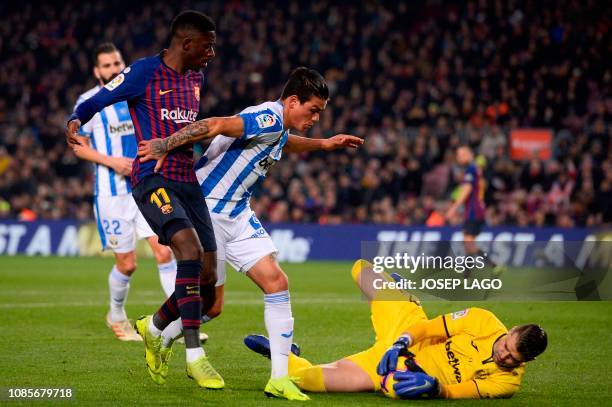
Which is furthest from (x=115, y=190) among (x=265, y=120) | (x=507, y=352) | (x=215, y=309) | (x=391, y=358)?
(x=507, y=352)

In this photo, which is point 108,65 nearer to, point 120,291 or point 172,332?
point 120,291

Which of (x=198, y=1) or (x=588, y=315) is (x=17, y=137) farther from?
(x=588, y=315)

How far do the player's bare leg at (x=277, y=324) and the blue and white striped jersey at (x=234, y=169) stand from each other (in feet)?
1.67

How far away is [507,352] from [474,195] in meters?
11.2

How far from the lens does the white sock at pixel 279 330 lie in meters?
6.54

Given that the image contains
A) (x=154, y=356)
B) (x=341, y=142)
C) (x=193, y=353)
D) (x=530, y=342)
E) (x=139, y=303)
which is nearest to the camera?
(x=530, y=342)

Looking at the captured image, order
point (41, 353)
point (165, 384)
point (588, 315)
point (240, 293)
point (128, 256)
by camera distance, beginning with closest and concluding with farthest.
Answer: point (165, 384)
point (41, 353)
point (128, 256)
point (588, 315)
point (240, 293)

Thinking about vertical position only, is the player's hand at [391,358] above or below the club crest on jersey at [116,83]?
below

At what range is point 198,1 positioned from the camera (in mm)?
31203

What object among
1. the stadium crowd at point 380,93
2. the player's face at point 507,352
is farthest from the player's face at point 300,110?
the stadium crowd at point 380,93

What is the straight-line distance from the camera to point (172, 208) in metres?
6.62

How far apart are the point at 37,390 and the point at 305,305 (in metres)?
6.40

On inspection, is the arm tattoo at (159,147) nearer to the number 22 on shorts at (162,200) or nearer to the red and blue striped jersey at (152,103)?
the red and blue striped jersey at (152,103)

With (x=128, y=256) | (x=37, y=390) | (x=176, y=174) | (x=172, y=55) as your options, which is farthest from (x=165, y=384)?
(x=128, y=256)
